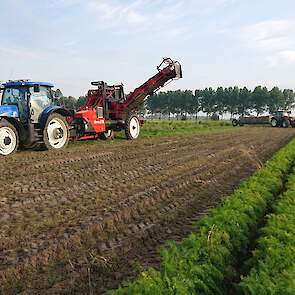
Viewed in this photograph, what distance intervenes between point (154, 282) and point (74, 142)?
14715 mm

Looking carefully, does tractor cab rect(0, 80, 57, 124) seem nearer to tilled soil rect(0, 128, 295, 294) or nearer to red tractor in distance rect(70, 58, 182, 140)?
tilled soil rect(0, 128, 295, 294)

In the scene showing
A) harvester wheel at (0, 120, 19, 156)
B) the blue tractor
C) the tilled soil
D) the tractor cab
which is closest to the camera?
the tilled soil

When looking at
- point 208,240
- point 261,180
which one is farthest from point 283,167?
point 208,240

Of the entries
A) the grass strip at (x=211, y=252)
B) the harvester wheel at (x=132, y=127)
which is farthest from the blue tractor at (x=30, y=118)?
the grass strip at (x=211, y=252)

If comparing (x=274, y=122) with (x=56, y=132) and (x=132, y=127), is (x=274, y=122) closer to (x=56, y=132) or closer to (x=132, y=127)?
(x=132, y=127)

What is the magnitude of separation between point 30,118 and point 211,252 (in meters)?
10.8

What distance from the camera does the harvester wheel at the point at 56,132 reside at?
14.3 meters

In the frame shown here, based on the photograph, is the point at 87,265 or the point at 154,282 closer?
the point at 154,282

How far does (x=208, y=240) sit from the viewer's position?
4.86 m

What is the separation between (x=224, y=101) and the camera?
101 metres

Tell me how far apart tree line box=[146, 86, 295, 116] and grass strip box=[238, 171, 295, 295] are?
302 ft

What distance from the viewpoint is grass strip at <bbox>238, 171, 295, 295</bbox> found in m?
3.73

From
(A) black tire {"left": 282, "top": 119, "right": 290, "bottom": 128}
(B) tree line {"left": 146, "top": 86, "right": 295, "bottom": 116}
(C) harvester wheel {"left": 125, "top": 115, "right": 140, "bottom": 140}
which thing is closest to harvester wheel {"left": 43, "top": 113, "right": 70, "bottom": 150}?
(C) harvester wheel {"left": 125, "top": 115, "right": 140, "bottom": 140}

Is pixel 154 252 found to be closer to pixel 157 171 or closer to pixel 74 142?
pixel 157 171
